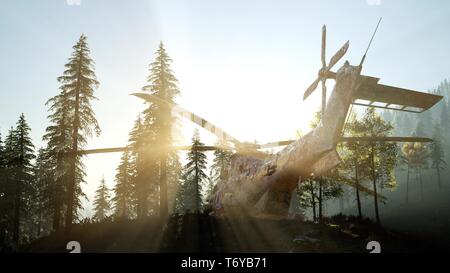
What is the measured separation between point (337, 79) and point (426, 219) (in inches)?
1984

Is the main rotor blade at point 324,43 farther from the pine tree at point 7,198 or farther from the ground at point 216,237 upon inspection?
the pine tree at point 7,198

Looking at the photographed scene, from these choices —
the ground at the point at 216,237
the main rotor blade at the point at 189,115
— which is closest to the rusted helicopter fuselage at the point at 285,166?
the main rotor blade at the point at 189,115

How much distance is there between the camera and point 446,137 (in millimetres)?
112750

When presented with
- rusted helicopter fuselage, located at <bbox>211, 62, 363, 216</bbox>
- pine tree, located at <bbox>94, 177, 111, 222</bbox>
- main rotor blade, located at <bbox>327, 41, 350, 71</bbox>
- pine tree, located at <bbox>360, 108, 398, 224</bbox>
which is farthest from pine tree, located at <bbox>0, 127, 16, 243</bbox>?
pine tree, located at <bbox>360, 108, 398, 224</bbox>

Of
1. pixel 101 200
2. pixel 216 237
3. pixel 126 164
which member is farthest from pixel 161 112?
pixel 101 200

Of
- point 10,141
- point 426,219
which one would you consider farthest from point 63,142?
point 426,219

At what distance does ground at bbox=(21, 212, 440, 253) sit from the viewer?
52.9 feet

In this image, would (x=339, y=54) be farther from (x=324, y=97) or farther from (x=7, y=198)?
(x=7, y=198)

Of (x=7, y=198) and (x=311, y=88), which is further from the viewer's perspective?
(x=7, y=198)

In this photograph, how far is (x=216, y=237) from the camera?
17.9m

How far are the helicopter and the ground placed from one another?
17.6 feet

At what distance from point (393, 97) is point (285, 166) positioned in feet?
11.6

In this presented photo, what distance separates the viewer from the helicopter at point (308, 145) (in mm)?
6727

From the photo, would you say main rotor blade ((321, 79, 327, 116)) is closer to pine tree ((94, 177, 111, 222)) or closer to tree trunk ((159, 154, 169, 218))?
tree trunk ((159, 154, 169, 218))
